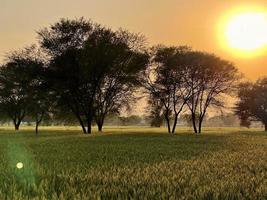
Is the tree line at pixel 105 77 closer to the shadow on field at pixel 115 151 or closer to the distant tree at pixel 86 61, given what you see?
the distant tree at pixel 86 61

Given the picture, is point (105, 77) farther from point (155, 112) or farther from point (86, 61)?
point (155, 112)

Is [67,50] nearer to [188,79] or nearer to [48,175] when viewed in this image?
[188,79]

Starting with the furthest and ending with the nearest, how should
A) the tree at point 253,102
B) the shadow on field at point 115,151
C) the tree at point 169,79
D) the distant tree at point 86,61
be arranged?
the tree at point 253,102, the tree at point 169,79, the distant tree at point 86,61, the shadow on field at point 115,151

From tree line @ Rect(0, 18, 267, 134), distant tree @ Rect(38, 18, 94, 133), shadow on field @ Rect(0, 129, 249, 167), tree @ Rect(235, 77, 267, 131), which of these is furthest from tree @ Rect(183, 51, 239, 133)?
shadow on field @ Rect(0, 129, 249, 167)

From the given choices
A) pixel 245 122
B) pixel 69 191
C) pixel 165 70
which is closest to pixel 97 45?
pixel 165 70

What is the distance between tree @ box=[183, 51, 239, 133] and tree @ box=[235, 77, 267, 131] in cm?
2713

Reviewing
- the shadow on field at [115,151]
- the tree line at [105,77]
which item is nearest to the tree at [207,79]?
the tree line at [105,77]

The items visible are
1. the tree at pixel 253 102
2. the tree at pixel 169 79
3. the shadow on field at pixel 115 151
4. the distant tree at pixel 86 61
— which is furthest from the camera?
the tree at pixel 253 102

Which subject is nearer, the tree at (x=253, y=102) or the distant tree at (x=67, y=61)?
the distant tree at (x=67, y=61)

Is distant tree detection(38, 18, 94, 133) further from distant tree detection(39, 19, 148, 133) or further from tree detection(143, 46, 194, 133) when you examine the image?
tree detection(143, 46, 194, 133)

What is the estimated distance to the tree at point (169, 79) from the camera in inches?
2805

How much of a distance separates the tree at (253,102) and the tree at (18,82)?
164ft

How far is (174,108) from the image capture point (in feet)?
248

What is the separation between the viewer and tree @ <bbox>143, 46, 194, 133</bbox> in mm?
71250
